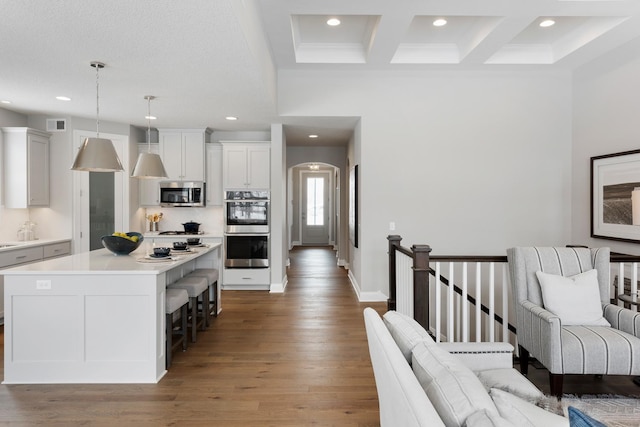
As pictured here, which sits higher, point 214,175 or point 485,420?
point 214,175

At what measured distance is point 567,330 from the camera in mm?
2713

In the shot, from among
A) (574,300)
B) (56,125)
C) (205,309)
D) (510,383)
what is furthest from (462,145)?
(56,125)

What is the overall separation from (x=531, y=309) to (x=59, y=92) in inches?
195

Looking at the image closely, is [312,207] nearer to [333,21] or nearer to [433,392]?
[333,21]

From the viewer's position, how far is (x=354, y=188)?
20.3ft

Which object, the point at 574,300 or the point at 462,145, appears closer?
the point at 574,300

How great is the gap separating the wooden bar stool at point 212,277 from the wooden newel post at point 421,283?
2.34m

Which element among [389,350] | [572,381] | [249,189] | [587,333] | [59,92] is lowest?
[572,381]

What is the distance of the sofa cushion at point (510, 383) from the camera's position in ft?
5.85

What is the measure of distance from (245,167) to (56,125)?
8.51 ft

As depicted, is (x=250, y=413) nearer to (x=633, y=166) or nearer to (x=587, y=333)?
(x=587, y=333)

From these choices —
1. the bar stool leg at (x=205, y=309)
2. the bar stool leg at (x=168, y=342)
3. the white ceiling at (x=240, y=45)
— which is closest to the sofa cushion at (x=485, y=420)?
the white ceiling at (x=240, y=45)

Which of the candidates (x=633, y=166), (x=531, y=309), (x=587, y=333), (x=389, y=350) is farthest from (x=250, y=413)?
(x=633, y=166)

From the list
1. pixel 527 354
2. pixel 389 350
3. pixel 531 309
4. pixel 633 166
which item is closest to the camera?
pixel 389 350
